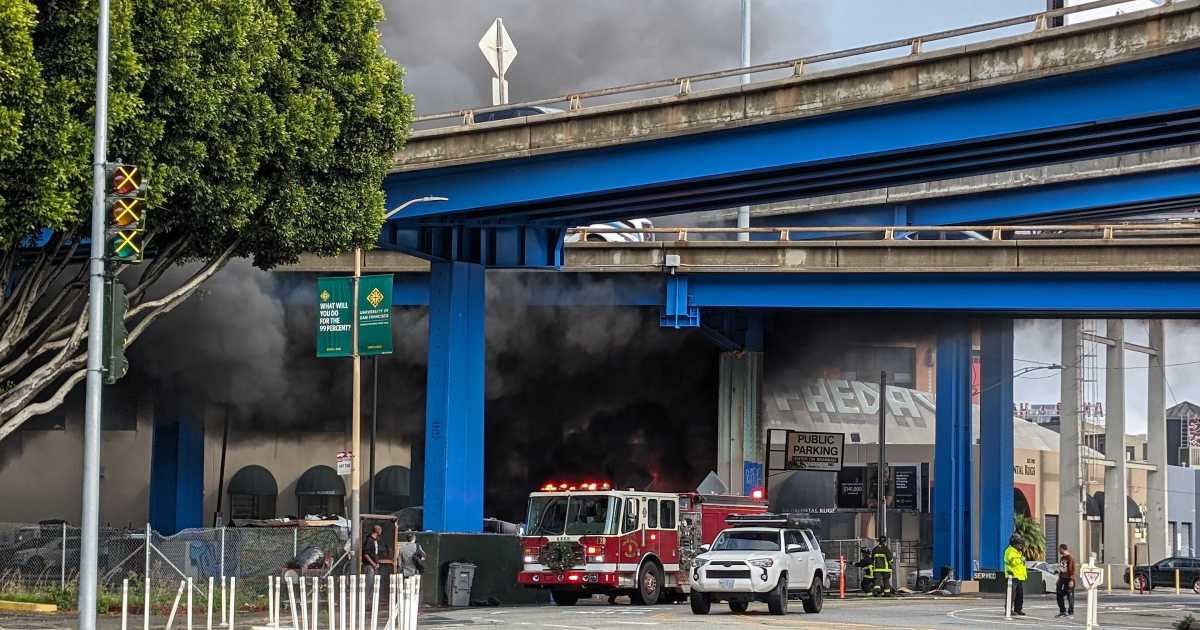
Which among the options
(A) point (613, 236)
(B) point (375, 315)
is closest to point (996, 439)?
(A) point (613, 236)

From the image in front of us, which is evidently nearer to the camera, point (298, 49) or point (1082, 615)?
point (298, 49)

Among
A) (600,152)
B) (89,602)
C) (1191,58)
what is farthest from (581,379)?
(89,602)

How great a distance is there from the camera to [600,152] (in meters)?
29.6

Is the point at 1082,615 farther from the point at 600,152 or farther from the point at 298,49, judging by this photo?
the point at 298,49

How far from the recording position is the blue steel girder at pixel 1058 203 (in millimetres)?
43625

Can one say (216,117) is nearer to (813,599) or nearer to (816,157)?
(816,157)

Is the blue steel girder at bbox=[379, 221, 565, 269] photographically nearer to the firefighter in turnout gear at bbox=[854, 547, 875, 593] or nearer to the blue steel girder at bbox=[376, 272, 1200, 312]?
the blue steel girder at bbox=[376, 272, 1200, 312]

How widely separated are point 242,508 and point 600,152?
43.5 metres

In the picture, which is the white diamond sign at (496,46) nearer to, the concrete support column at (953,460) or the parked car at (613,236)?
the parked car at (613,236)

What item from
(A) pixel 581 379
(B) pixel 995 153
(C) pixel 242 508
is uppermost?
(B) pixel 995 153

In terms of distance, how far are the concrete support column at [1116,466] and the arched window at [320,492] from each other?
35428mm

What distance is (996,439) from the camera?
52094 millimetres

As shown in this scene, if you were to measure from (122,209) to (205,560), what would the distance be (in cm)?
1414

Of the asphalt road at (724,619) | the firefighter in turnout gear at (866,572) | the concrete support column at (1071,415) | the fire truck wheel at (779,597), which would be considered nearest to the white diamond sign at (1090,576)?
the asphalt road at (724,619)
